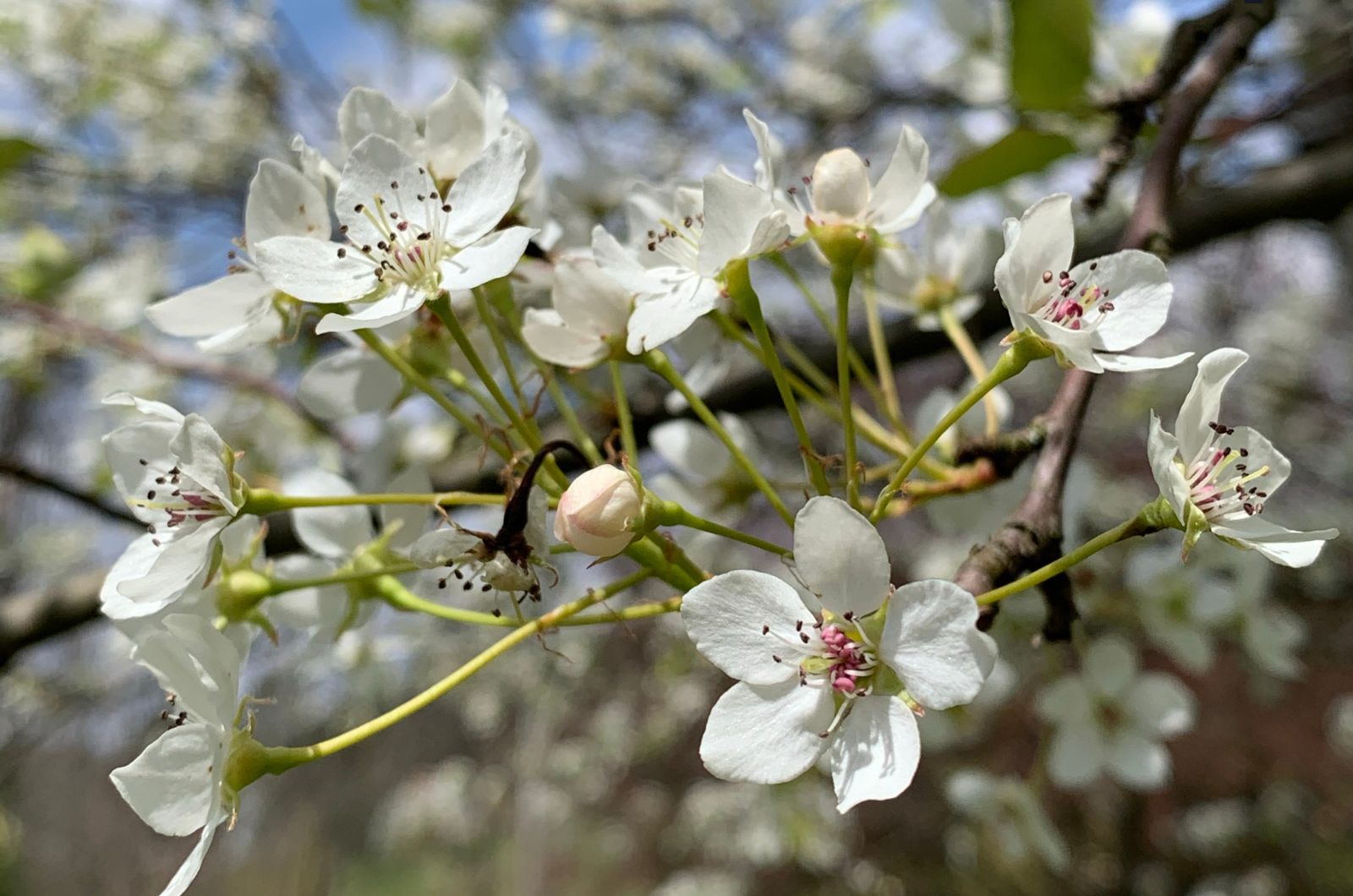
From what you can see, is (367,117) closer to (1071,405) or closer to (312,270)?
(312,270)

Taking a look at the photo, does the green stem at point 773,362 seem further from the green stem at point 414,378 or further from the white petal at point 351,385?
the white petal at point 351,385

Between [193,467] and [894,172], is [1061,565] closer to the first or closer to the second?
[894,172]

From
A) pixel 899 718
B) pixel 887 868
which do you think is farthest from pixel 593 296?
pixel 887 868

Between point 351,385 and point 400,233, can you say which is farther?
point 351,385

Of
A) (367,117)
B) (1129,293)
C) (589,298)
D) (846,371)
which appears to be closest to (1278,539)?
(1129,293)

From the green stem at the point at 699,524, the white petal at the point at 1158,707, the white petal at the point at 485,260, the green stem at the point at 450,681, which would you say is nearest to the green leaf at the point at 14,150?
the white petal at the point at 485,260
